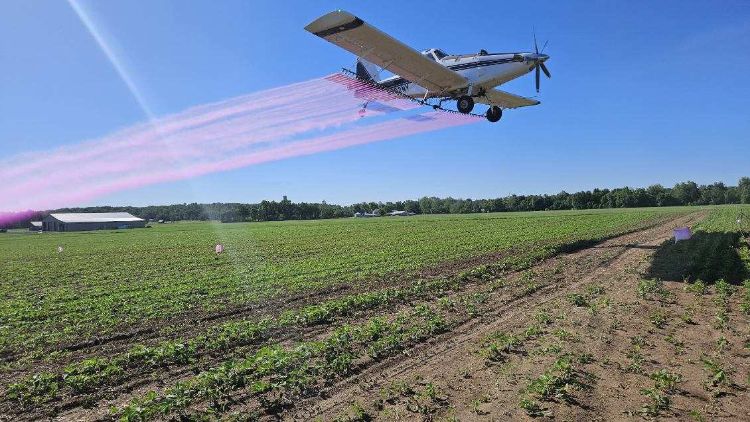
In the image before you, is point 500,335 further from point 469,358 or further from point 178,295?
point 178,295

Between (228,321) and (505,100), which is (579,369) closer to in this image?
(228,321)

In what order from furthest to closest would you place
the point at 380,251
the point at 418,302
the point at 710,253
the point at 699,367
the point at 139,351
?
the point at 380,251 < the point at 710,253 < the point at 418,302 < the point at 139,351 < the point at 699,367

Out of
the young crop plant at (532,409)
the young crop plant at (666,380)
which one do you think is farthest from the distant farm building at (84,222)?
the young crop plant at (666,380)

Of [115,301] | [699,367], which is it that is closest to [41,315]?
[115,301]

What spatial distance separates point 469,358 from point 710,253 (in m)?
20.0

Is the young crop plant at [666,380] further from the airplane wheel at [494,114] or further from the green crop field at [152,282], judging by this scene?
the airplane wheel at [494,114]

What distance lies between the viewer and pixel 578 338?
9906 millimetres

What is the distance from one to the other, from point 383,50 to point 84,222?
5209 inches

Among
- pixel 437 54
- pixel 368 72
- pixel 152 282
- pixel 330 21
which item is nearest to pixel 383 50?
pixel 330 21

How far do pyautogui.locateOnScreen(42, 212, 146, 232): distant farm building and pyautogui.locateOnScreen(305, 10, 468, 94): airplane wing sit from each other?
426 ft

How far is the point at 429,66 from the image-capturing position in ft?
64.6

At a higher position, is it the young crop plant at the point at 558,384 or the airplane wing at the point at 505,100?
A: the airplane wing at the point at 505,100

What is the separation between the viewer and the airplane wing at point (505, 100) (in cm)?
2515

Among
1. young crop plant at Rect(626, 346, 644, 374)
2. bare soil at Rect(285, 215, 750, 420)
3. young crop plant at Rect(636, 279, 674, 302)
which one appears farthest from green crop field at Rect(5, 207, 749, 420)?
young crop plant at Rect(626, 346, 644, 374)
